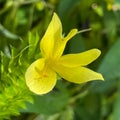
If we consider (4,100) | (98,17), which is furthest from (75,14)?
(4,100)

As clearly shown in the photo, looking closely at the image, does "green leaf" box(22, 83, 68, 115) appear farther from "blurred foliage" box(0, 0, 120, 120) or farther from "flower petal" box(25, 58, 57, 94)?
"flower petal" box(25, 58, 57, 94)

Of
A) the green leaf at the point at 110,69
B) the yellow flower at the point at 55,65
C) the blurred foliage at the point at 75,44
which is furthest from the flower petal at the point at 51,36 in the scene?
the green leaf at the point at 110,69


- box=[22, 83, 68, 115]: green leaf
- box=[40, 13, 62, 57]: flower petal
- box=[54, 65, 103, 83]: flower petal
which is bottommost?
box=[22, 83, 68, 115]: green leaf

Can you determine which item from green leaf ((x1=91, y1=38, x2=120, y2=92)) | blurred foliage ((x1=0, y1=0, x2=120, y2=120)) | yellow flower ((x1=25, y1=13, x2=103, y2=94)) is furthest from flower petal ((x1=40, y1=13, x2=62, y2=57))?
green leaf ((x1=91, y1=38, x2=120, y2=92))

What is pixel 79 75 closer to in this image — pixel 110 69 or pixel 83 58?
pixel 83 58

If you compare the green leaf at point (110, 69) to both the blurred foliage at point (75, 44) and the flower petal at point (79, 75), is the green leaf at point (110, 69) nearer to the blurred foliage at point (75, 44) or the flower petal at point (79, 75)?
the blurred foliage at point (75, 44)
